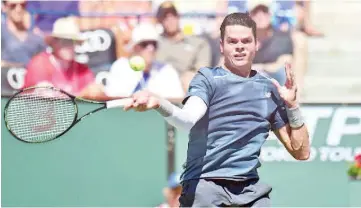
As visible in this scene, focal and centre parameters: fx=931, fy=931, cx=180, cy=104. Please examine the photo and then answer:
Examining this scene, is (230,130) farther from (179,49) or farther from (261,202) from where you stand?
(179,49)

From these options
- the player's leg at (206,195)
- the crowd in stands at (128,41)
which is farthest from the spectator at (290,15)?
the player's leg at (206,195)

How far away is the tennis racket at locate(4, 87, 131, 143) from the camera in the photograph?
5.39m

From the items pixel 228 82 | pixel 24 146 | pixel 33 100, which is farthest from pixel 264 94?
pixel 24 146

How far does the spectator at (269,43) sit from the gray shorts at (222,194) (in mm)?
4574

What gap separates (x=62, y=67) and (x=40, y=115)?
377 cm

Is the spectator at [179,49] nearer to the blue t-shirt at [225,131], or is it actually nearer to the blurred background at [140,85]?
the blurred background at [140,85]

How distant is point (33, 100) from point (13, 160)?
386 centimetres

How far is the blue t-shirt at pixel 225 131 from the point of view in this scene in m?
4.70

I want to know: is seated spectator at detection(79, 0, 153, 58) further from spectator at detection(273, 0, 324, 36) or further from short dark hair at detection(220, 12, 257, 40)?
short dark hair at detection(220, 12, 257, 40)

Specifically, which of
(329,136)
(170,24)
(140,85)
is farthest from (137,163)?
(329,136)

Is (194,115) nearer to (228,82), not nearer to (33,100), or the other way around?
(228,82)

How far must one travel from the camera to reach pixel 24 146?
9.50 metres

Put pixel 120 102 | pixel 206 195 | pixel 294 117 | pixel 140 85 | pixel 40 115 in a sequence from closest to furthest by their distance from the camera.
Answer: pixel 120 102
pixel 206 195
pixel 294 117
pixel 40 115
pixel 140 85

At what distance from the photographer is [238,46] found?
186 inches
